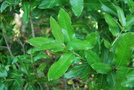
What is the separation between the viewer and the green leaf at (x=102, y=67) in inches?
40.7

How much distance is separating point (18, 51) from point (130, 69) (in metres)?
1.46

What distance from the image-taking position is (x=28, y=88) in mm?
1488

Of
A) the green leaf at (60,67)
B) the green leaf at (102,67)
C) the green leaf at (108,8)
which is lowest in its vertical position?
the green leaf at (102,67)

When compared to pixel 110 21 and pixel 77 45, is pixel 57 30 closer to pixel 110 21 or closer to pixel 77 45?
pixel 77 45

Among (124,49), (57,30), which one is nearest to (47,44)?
(57,30)

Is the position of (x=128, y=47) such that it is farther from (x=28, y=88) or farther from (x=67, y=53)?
(x=28, y=88)

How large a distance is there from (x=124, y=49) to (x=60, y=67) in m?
0.29

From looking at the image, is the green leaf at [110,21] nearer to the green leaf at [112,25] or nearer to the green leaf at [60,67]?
the green leaf at [112,25]

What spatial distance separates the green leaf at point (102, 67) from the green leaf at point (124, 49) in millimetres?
46

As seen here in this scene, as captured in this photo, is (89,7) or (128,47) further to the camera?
(89,7)

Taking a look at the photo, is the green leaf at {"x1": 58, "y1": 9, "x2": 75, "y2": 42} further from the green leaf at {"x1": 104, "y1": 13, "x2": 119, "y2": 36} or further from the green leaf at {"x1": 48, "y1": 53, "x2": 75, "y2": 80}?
the green leaf at {"x1": 104, "y1": 13, "x2": 119, "y2": 36}

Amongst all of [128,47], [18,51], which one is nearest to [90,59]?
[128,47]

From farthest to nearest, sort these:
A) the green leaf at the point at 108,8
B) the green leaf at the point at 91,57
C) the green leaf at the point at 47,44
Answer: the green leaf at the point at 108,8, the green leaf at the point at 91,57, the green leaf at the point at 47,44

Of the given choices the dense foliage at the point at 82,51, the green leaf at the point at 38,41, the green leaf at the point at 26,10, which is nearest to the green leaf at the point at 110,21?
the dense foliage at the point at 82,51
